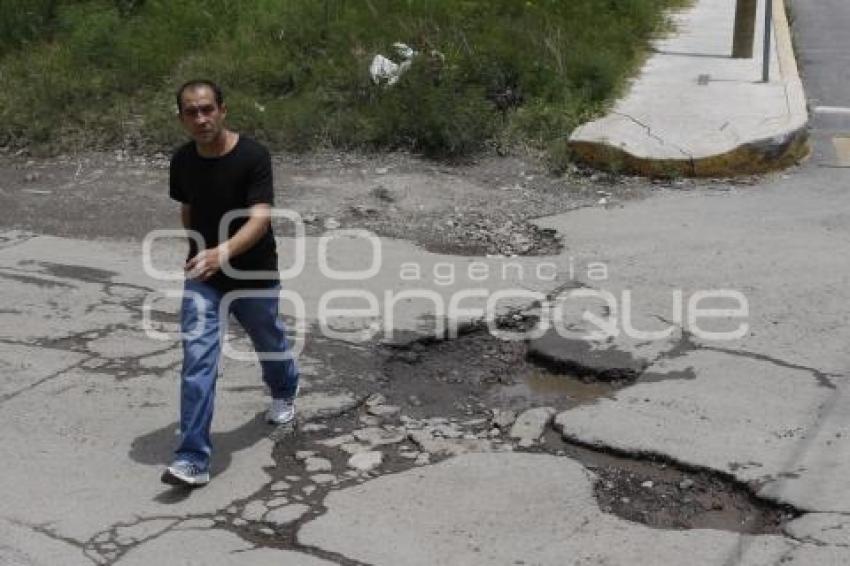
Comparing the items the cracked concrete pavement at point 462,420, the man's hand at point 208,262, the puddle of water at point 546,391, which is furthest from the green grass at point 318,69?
the man's hand at point 208,262

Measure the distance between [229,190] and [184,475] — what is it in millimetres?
1123

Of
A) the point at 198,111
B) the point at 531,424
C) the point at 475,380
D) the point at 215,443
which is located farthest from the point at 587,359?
the point at 198,111

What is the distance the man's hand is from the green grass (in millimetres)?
5023

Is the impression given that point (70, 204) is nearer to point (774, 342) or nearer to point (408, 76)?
point (408, 76)

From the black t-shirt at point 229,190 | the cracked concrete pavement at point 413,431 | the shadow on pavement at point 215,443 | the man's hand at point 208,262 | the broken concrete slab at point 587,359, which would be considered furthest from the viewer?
the broken concrete slab at point 587,359

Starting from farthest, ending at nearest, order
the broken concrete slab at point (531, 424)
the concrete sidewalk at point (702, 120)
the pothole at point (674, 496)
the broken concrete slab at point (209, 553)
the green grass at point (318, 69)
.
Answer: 1. the green grass at point (318, 69)
2. the concrete sidewalk at point (702, 120)
3. the broken concrete slab at point (531, 424)
4. the pothole at point (674, 496)
5. the broken concrete slab at point (209, 553)

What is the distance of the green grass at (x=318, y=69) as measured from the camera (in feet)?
32.2

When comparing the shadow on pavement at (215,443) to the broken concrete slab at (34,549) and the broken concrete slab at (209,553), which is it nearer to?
the broken concrete slab at (209,553)

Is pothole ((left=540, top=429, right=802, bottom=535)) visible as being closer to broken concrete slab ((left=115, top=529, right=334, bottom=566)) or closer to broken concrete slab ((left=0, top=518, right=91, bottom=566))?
broken concrete slab ((left=115, top=529, right=334, bottom=566))

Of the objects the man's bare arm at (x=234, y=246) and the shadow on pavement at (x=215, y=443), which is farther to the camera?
the shadow on pavement at (x=215, y=443)

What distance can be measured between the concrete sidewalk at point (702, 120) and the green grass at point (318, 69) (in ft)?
0.99

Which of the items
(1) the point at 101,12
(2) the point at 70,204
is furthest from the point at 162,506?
(1) the point at 101,12

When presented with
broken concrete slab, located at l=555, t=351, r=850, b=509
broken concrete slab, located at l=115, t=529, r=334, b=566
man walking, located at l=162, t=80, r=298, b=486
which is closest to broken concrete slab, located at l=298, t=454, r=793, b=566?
broken concrete slab, located at l=115, t=529, r=334, b=566

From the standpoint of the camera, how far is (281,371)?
5082 mm
